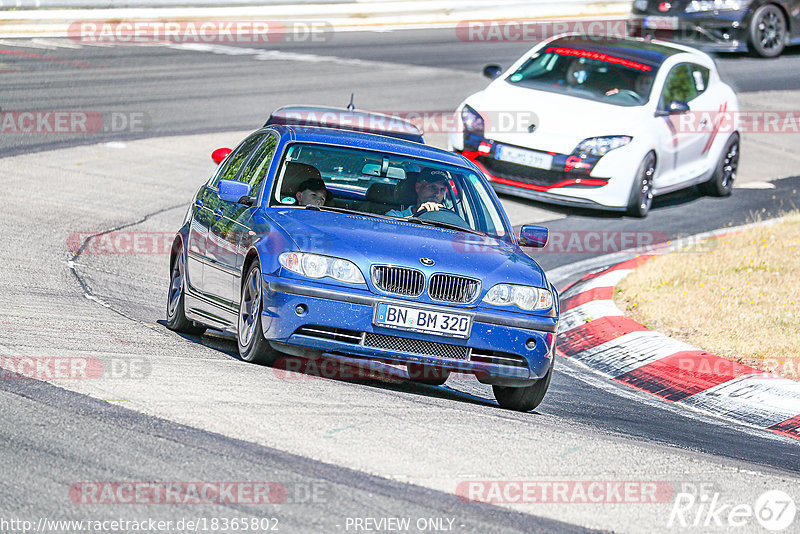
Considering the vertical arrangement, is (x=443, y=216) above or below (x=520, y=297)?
above

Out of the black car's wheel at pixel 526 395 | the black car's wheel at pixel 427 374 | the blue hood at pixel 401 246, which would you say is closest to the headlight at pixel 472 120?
the black car's wheel at pixel 427 374

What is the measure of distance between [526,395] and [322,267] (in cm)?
145

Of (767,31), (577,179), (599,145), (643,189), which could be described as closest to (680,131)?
(643,189)

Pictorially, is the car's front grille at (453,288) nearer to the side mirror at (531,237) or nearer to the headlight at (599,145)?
the side mirror at (531,237)

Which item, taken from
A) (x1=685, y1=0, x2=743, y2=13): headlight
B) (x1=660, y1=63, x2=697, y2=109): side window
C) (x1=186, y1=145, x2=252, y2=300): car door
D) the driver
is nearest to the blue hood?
the driver

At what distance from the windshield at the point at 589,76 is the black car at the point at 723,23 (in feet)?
28.9

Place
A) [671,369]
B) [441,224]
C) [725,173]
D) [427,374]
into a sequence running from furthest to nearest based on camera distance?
[725,173] → [671,369] → [441,224] → [427,374]

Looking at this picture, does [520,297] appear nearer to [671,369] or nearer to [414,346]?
[414,346]

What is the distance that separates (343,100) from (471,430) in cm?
1426

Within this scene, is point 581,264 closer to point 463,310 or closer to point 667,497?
point 463,310

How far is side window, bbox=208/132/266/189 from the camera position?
357 inches

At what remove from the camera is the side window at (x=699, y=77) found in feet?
53.8

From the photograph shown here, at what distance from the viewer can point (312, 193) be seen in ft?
27.3

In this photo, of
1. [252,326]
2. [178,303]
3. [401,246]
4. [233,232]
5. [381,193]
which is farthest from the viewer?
[178,303]
